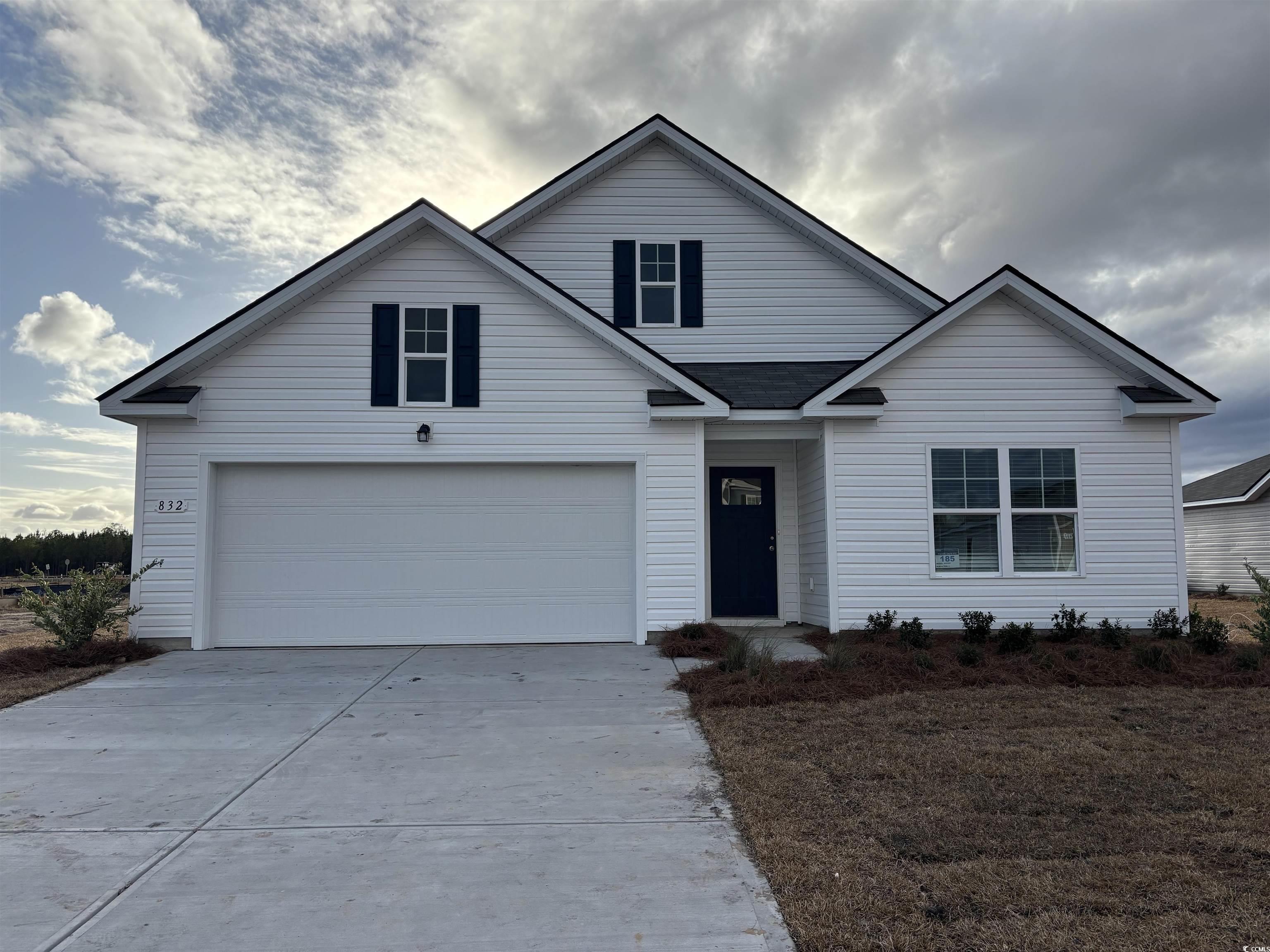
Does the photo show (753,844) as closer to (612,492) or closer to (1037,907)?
(1037,907)

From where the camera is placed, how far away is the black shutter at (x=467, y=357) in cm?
1115

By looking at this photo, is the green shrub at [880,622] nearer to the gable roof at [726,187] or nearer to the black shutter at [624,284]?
the gable roof at [726,187]

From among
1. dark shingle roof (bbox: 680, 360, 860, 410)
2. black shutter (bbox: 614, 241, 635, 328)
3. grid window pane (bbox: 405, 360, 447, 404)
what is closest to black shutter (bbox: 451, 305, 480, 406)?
grid window pane (bbox: 405, 360, 447, 404)

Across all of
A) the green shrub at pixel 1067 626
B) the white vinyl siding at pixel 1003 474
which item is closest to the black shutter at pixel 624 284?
the white vinyl siding at pixel 1003 474

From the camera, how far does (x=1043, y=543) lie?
446 inches

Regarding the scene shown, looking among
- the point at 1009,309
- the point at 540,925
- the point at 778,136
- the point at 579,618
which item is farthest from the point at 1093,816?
the point at 778,136

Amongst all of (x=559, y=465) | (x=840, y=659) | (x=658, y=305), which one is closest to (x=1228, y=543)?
(x=658, y=305)

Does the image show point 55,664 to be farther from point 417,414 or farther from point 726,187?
point 726,187

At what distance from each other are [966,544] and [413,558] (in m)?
7.37

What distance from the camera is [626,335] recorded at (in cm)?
1105

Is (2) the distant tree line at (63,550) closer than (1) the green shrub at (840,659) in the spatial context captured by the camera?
No

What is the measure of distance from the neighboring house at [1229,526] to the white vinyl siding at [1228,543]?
0.05ft

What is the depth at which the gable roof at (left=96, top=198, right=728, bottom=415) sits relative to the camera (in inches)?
423

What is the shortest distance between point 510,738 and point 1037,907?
4.01 meters
